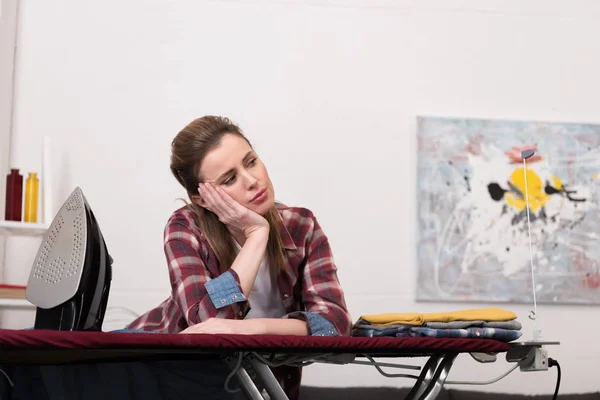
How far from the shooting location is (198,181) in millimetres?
1940

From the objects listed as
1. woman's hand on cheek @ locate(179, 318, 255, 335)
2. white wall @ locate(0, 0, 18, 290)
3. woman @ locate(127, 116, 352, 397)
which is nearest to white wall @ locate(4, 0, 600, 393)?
white wall @ locate(0, 0, 18, 290)

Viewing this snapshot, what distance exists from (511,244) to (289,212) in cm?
133

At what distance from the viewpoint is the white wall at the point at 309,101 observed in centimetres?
297

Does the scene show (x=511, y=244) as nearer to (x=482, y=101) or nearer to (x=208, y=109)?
(x=482, y=101)

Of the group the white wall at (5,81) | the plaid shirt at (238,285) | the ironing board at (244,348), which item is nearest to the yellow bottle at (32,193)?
the white wall at (5,81)

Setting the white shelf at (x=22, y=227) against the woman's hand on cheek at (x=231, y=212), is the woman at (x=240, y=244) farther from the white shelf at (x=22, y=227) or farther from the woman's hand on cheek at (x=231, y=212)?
the white shelf at (x=22, y=227)

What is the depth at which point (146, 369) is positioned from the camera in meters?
1.17

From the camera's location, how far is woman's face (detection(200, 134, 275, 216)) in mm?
1851

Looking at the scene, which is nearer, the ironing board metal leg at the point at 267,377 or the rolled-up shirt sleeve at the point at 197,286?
the ironing board metal leg at the point at 267,377

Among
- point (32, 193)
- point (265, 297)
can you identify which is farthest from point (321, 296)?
point (32, 193)

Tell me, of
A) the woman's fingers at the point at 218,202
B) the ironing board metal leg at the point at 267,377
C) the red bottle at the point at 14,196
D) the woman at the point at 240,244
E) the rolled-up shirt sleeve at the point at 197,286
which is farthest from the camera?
the red bottle at the point at 14,196

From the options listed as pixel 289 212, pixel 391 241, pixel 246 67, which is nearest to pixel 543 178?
pixel 391 241

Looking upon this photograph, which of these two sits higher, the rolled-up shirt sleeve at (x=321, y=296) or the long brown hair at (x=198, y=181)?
the long brown hair at (x=198, y=181)

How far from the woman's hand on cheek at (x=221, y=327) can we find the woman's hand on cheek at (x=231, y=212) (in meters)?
0.41
